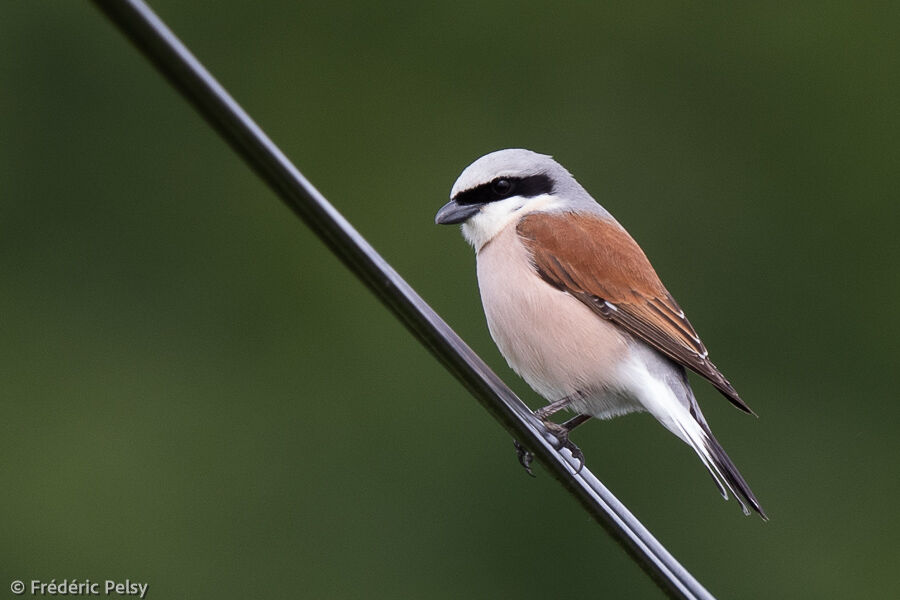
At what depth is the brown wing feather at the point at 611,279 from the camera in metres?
2.57

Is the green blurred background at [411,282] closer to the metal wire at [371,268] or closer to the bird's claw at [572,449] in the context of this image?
the bird's claw at [572,449]

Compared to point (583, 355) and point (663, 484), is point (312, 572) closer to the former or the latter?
point (663, 484)

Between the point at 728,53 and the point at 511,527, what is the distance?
2.64 meters

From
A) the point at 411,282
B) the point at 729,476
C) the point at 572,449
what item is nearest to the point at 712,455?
the point at 729,476

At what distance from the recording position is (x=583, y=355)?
2.58m

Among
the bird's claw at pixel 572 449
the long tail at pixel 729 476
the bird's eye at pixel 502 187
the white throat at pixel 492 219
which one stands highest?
the bird's eye at pixel 502 187

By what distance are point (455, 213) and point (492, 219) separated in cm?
10

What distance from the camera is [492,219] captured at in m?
2.82

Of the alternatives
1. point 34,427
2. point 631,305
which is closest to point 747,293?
point 631,305

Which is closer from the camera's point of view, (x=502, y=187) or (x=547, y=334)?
(x=547, y=334)

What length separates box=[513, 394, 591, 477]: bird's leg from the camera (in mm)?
2539

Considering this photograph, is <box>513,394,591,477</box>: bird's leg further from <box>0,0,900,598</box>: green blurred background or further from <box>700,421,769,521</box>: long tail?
<box>0,0,900,598</box>: green blurred background

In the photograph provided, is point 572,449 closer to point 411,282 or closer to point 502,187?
point 502,187

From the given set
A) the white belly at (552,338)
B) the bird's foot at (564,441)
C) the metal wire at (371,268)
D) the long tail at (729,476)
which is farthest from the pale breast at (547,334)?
the metal wire at (371,268)
